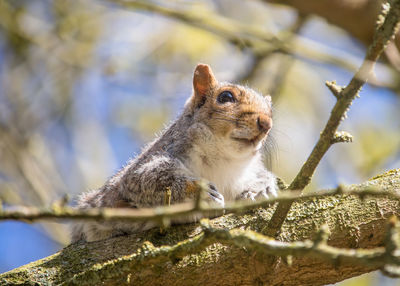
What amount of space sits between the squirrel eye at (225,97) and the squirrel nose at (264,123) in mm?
331

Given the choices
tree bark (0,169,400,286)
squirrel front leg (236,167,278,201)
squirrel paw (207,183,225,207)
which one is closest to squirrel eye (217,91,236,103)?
squirrel front leg (236,167,278,201)

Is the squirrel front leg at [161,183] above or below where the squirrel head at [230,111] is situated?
below

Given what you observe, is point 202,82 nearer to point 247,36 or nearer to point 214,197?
point 214,197

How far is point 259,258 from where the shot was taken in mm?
2768

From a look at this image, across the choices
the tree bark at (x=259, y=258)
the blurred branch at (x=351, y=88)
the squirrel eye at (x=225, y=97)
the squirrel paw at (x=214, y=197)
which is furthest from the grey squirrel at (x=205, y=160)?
the blurred branch at (x=351, y=88)

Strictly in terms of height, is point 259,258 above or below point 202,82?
below

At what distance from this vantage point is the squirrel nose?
11.4ft

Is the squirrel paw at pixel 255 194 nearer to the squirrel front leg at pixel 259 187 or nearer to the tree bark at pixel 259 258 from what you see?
the squirrel front leg at pixel 259 187

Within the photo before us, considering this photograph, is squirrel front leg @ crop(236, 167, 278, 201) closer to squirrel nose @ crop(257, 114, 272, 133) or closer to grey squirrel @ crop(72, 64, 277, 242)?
grey squirrel @ crop(72, 64, 277, 242)

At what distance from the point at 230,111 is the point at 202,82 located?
466mm

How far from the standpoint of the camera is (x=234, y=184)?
3674 mm

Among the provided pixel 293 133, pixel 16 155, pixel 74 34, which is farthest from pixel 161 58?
pixel 16 155

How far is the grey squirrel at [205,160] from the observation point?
3.36 metres

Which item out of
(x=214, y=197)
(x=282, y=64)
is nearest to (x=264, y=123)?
(x=214, y=197)
